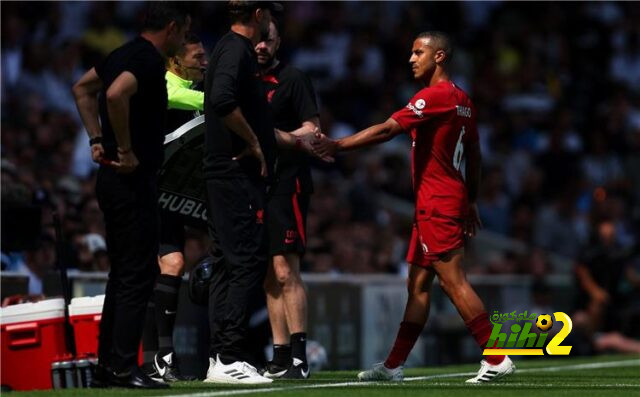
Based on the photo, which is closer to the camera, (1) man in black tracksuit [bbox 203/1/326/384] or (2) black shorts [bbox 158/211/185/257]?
(1) man in black tracksuit [bbox 203/1/326/384]

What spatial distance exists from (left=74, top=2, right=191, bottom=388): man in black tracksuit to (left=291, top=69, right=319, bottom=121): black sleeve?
5.91ft

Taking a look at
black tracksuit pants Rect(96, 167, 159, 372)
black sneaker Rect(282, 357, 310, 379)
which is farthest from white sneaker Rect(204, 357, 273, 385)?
black sneaker Rect(282, 357, 310, 379)

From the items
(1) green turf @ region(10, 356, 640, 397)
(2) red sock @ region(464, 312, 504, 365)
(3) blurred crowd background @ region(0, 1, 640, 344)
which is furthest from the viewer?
(3) blurred crowd background @ region(0, 1, 640, 344)

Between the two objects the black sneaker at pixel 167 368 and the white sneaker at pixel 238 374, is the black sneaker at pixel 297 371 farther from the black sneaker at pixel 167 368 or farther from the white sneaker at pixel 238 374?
the white sneaker at pixel 238 374

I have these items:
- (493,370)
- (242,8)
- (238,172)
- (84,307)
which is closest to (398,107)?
(84,307)

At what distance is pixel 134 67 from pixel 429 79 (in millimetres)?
2257

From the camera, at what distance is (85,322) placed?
9508 mm

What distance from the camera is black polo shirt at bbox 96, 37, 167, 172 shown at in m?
8.12

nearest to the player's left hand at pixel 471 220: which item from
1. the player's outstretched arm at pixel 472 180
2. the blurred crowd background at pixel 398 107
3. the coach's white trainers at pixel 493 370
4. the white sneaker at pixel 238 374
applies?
the player's outstretched arm at pixel 472 180

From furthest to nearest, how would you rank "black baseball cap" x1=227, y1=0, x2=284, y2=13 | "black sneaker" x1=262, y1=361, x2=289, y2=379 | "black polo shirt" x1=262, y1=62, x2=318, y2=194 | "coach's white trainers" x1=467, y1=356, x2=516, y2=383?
1. "black polo shirt" x1=262, y1=62, x2=318, y2=194
2. "black sneaker" x1=262, y1=361, x2=289, y2=379
3. "coach's white trainers" x1=467, y1=356, x2=516, y2=383
4. "black baseball cap" x1=227, y1=0, x2=284, y2=13

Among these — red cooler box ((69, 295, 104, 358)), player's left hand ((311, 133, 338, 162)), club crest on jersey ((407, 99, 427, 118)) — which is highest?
club crest on jersey ((407, 99, 427, 118))

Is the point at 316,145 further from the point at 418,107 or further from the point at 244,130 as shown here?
the point at 244,130

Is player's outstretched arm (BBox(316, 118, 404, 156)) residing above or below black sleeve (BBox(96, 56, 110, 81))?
Answer: below

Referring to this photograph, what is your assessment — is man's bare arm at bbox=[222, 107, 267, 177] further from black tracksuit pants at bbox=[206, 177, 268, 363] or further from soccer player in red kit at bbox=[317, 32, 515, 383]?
soccer player in red kit at bbox=[317, 32, 515, 383]
